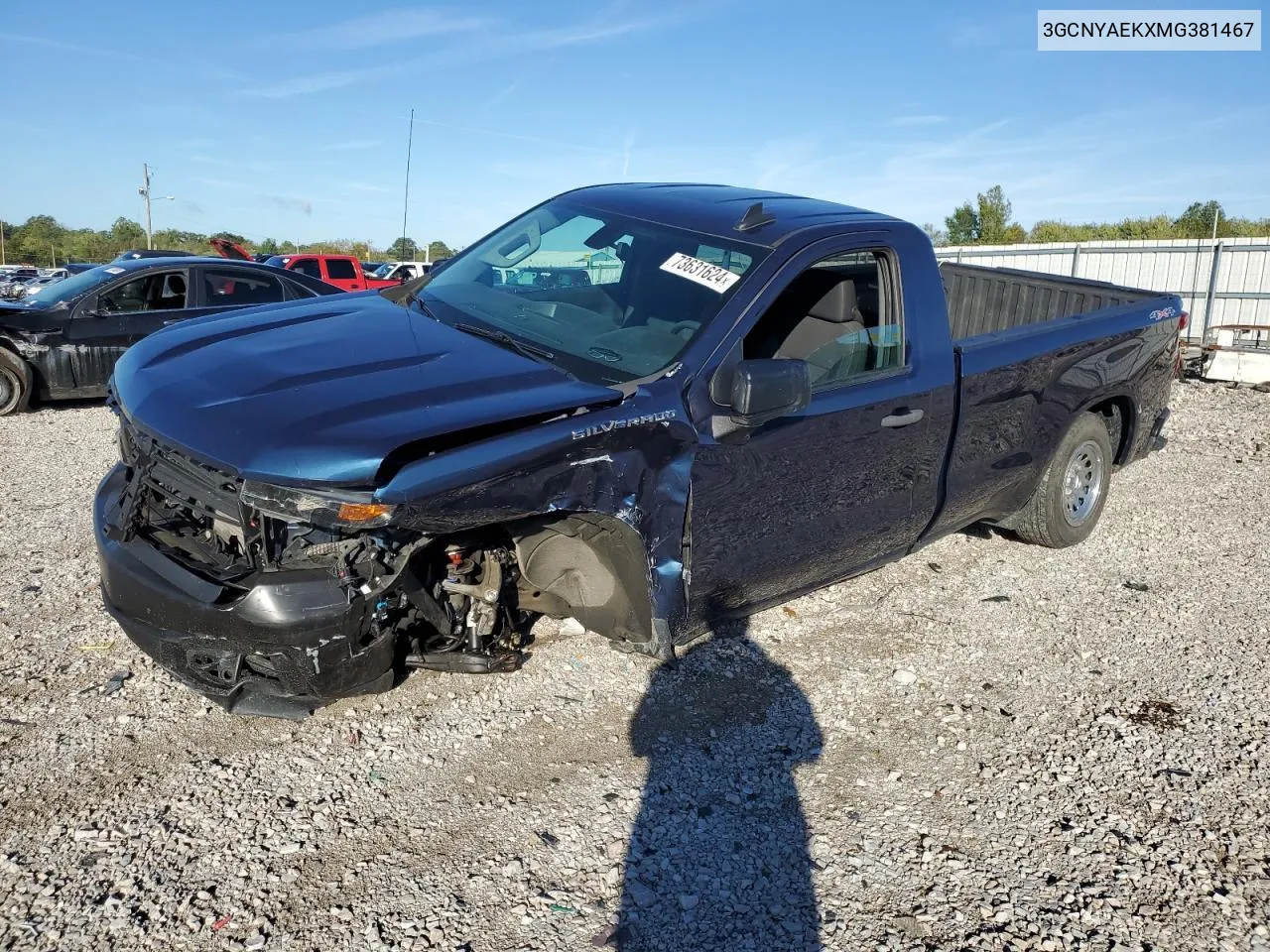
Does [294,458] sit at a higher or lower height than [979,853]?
higher

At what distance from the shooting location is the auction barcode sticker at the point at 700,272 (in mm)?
3631

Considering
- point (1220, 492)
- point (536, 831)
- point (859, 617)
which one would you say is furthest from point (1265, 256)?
point (536, 831)

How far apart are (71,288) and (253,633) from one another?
7802mm

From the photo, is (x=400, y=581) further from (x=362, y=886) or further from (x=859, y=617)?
(x=859, y=617)

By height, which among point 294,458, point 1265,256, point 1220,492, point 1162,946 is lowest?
point 1162,946

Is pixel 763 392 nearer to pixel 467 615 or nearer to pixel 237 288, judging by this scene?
pixel 467 615

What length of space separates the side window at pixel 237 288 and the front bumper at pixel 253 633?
6.93m

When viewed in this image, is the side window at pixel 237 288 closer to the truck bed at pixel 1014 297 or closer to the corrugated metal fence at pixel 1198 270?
the truck bed at pixel 1014 297

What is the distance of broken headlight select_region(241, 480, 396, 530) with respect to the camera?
2.65 meters

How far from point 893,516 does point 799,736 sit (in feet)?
3.72

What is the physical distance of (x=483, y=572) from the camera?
3.26 metres

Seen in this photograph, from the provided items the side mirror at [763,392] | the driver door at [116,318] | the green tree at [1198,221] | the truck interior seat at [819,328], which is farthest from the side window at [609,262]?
the green tree at [1198,221]

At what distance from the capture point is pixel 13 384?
871 centimetres

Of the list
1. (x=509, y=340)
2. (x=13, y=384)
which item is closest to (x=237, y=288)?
(x=13, y=384)
